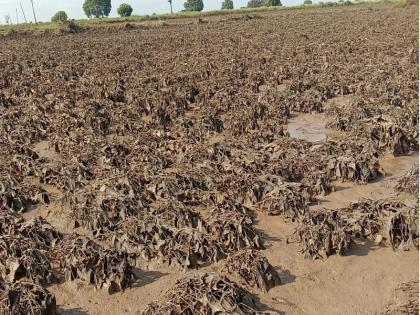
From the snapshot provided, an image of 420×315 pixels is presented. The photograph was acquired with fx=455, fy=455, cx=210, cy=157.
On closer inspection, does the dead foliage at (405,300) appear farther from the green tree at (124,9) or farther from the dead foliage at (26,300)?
the green tree at (124,9)

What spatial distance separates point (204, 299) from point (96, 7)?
478 ft

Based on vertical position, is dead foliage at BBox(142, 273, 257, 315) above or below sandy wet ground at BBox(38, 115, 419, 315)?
→ above

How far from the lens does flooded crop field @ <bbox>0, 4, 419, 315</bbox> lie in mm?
6344

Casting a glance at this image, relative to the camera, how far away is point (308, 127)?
1362cm

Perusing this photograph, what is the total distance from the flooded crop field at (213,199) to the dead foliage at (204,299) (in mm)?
19

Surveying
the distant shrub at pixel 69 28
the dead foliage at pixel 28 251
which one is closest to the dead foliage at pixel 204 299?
the dead foliage at pixel 28 251

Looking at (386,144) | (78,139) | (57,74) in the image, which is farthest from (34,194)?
(57,74)

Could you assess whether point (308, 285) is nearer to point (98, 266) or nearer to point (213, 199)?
point (213, 199)

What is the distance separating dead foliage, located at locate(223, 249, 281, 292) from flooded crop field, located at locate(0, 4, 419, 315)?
2cm

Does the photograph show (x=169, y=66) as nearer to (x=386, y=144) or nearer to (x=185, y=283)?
(x=386, y=144)

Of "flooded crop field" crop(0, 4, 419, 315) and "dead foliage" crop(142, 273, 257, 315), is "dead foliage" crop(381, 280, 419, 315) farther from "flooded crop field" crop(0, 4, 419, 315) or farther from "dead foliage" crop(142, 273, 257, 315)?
"dead foliage" crop(142, 273, 257, 315)

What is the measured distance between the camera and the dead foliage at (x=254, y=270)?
641 centimetres

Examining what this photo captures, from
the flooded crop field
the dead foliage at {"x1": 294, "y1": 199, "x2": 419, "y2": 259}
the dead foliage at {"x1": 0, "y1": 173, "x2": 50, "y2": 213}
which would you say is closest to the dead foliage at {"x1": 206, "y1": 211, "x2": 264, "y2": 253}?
the flooded crop field

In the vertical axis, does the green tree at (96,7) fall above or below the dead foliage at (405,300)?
above
